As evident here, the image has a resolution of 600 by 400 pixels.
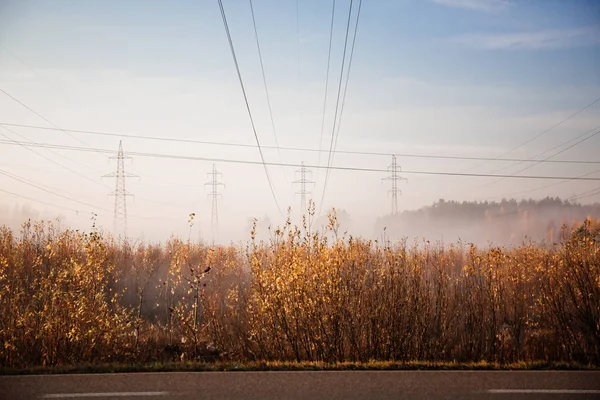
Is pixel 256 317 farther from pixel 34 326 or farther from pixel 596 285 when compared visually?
pixel 596 285

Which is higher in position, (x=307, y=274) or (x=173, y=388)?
(x=307, y=274)

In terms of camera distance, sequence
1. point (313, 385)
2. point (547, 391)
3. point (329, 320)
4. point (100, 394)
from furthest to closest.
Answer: point (329, 320)
point (313, 385)
point (547, 391)
point (100, 394)

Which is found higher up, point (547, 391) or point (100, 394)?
point (100, 394)

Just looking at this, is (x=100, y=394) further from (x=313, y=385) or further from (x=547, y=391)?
(x=547, y=391)

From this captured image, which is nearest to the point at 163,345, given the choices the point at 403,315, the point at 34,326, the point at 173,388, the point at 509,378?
the point at 34,326

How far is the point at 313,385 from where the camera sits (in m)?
8.05

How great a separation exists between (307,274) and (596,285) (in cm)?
692

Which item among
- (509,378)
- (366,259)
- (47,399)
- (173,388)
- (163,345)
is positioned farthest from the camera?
(163,345)

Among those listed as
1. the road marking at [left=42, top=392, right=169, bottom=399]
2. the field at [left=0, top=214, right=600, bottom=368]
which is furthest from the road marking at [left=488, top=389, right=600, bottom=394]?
the road marking at [left=42, top=392, right=169, bottom=399]

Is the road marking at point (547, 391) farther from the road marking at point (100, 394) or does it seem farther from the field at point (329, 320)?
the road marking at point (100, 394)

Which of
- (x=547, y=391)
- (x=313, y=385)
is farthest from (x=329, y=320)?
(x=547, y=391)

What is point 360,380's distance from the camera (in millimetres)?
8375

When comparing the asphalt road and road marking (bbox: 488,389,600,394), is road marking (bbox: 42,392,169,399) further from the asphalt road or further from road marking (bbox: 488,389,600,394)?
road marking (bbox: 488,389,600,394)

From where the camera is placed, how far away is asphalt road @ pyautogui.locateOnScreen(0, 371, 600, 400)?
7.50 metres
